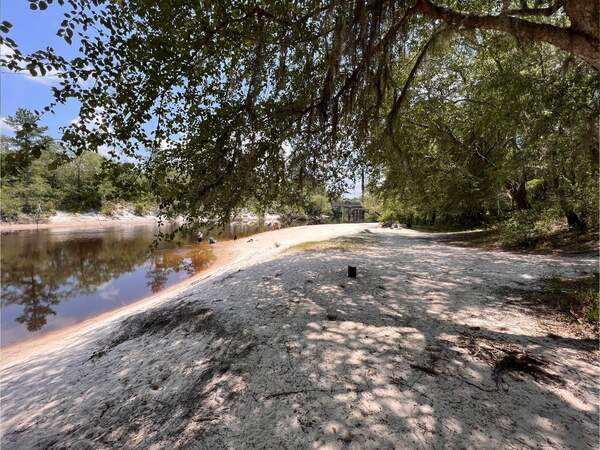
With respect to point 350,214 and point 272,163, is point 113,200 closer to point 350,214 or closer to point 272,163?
point 272,163

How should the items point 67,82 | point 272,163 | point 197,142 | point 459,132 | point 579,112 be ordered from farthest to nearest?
point 459,132, point 579,112, point 272,163, point 197,142, point 67,82

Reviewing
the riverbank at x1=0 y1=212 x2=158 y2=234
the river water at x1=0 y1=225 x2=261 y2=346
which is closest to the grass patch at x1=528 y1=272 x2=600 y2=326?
the river water at x1=0 y1=225 x2=261 y2=346

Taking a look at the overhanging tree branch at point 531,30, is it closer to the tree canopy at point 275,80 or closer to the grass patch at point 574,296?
the tree canopy at point 275,80

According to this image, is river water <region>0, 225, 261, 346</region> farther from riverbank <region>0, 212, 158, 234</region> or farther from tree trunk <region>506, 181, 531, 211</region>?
riverbank <region>0, 212, 158, 234</region>

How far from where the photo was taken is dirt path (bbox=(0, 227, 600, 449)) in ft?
8.38

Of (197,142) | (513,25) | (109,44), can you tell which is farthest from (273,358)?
(513,25)

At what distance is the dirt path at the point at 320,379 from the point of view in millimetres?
2555

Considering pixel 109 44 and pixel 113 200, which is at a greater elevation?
pixel 109 44

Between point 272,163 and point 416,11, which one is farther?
point 272,163

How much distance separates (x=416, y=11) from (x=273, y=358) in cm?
589

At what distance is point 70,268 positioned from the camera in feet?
59.3

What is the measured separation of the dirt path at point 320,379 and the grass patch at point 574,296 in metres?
0.49

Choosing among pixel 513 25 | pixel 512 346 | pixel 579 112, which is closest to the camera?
pixel 512 346

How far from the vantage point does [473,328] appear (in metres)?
4.24
